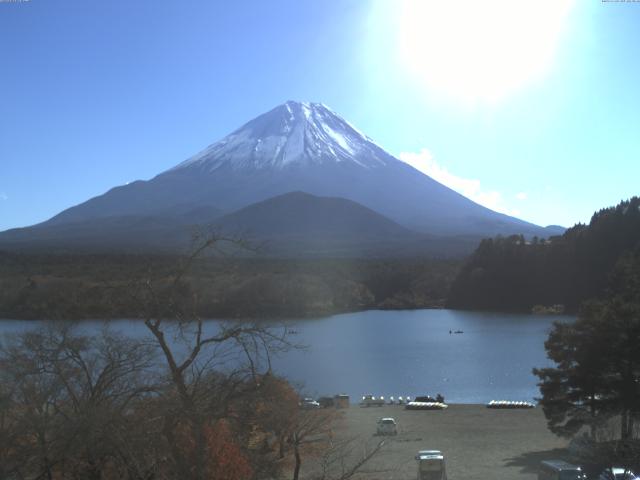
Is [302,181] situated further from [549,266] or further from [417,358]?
[417,358]

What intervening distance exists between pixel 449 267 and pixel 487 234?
2827 cm

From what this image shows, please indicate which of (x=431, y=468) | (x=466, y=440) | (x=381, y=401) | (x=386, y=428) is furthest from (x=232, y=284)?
(x=431, y=468)

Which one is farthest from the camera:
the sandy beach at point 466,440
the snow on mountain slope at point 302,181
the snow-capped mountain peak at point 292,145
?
the snow-capped mountain peak at point 292,145

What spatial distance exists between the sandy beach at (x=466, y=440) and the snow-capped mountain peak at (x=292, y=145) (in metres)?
78.0

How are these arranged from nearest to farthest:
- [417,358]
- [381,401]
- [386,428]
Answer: [386,428], [381,401], [417,358]

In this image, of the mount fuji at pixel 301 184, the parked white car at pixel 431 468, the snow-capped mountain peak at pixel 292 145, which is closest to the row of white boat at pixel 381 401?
the parked white car at pixel 431 468

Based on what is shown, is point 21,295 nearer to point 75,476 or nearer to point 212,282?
point 212,282

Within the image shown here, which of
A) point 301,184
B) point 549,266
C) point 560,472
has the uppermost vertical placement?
point 301,184

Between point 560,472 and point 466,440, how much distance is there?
440cm

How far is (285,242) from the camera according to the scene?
66.8 m

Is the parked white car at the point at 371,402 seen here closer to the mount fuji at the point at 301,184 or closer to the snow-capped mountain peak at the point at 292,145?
the mount fuji at the point at 301,184

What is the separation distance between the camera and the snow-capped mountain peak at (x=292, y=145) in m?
92.6

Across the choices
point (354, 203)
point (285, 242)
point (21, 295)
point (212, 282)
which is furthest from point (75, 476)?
point (354, 203)

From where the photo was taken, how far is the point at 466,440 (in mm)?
11023
